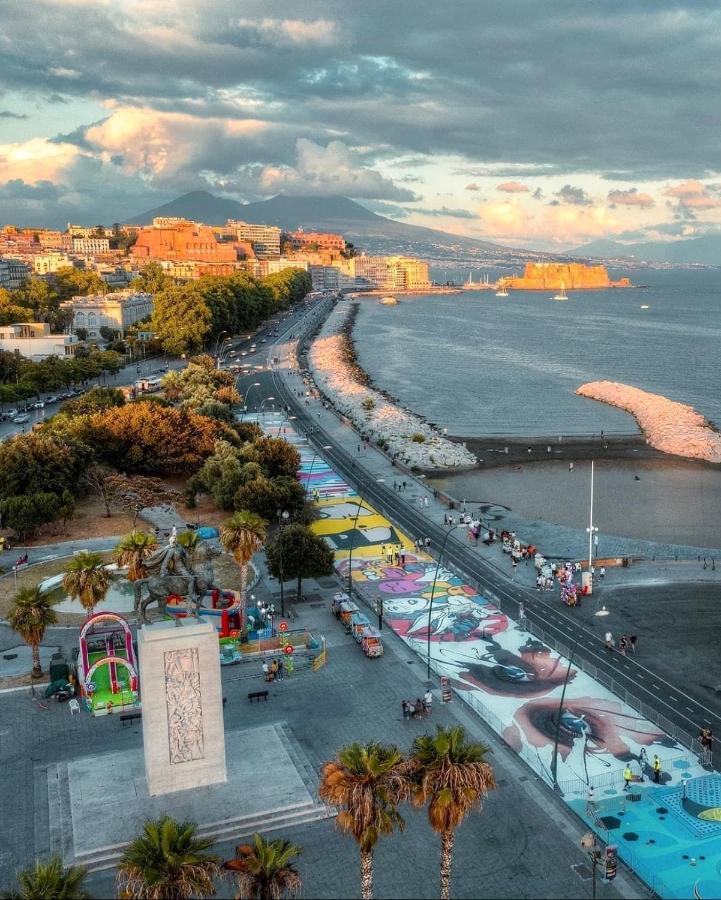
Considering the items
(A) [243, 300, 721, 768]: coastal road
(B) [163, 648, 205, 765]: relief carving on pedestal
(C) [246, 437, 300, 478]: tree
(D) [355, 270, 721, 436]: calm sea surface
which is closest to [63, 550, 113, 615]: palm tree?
(B) [163, 648, 205, 765]: relief carving on pedestal

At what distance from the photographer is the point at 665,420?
80.6 m

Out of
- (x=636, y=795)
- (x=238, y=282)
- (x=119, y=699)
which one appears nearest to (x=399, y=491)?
(x=119, y=699)

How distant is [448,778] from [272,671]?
1474cm

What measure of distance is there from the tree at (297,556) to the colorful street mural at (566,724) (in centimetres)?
251

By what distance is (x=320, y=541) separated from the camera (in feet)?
124

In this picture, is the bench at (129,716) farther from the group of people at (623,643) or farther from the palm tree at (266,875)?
the group of people at (623,643)

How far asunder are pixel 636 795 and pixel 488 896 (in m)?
6.17

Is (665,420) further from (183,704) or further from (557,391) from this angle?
(183,704)

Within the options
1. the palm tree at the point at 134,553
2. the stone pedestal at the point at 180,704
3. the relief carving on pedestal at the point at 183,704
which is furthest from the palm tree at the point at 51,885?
the palm tree at the point at 134,553

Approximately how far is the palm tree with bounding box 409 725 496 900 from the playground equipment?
1443cm

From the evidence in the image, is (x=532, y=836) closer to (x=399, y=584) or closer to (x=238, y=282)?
(x=399, y=584)

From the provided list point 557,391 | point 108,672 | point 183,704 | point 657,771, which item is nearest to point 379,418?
point 557,391

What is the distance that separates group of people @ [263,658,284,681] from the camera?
2977 cm

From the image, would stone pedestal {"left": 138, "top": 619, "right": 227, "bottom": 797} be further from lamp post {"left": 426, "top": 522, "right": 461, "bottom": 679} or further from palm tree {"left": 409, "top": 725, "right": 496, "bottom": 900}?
lamp post {"left": 426, "top": 522, "right": 461, "bottom": 679}
